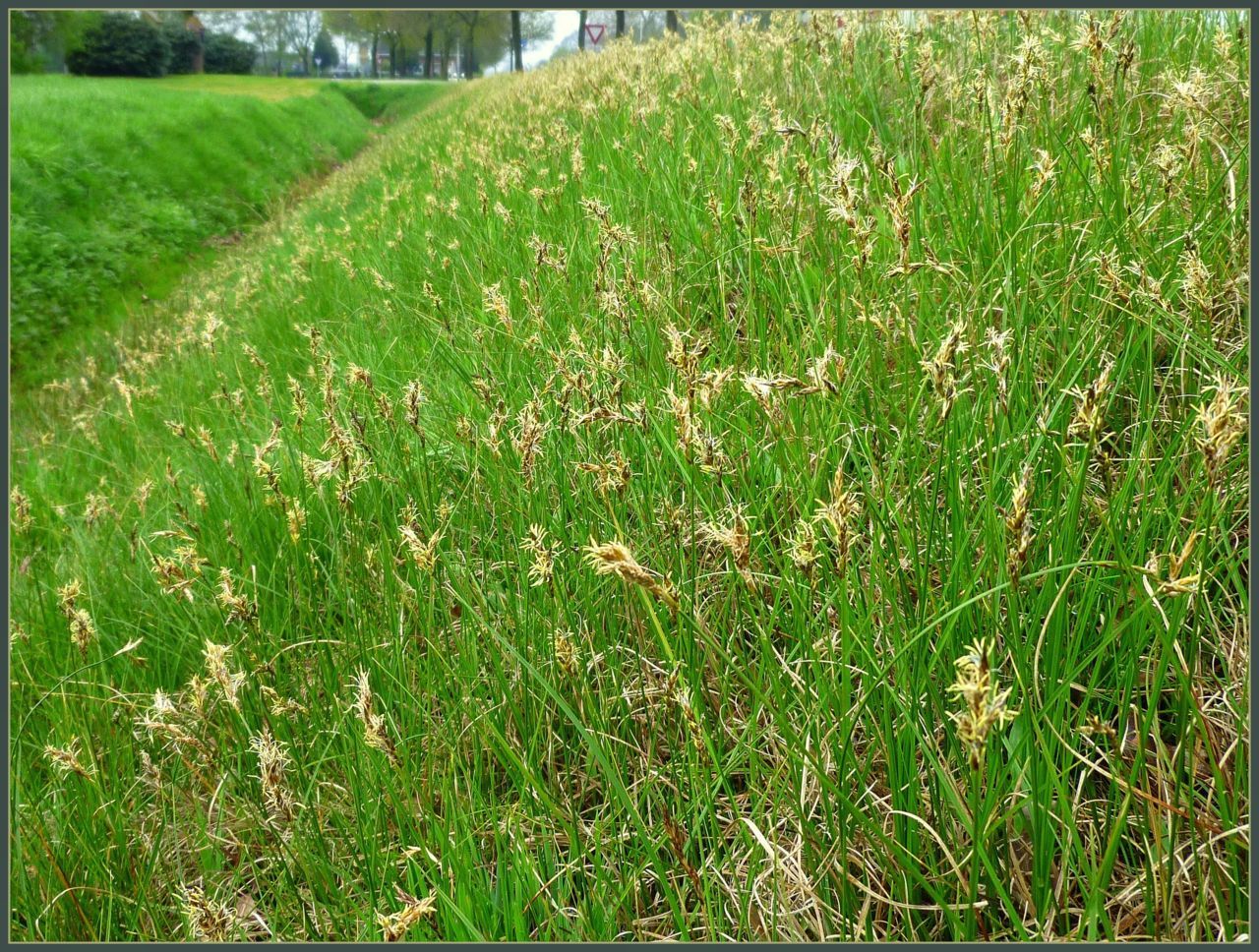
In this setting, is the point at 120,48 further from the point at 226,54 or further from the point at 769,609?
the point at 769,609

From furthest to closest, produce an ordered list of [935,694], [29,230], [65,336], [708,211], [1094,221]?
[29,230]
[65,336]
[708,211]
[1094,221]
[935,694]

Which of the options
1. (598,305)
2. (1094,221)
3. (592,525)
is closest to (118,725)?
(592,525)

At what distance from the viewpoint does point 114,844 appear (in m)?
1.88

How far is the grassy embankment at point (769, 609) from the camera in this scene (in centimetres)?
122

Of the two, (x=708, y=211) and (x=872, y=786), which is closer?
(x=872, y=786)

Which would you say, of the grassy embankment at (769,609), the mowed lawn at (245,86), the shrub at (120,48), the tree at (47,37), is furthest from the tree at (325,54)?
the grassy embankment at (769,609)

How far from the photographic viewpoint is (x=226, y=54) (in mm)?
37688

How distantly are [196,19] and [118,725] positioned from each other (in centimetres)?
4099

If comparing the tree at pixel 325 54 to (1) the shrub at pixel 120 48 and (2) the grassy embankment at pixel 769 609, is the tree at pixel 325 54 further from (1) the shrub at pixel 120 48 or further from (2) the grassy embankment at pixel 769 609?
(2) the grassy embankment at pixel 769 609

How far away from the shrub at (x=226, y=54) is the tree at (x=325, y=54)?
9908mm

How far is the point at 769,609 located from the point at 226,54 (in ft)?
151

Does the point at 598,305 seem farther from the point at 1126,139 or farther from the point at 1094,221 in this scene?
the point at 1126,139

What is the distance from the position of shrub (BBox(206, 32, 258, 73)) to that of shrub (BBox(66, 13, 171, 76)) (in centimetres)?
762

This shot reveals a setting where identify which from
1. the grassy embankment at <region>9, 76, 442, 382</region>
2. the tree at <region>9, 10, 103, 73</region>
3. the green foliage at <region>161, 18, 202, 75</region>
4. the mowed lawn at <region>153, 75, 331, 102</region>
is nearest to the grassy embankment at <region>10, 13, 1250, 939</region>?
the grassy embankment at <region>9, 76, 442, 382</region>
